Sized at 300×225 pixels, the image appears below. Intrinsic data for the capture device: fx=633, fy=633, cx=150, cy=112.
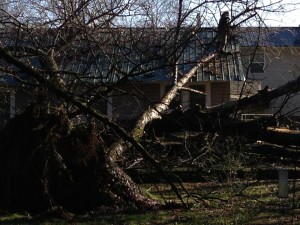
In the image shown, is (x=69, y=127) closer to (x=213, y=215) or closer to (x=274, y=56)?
(x=213, y=215)

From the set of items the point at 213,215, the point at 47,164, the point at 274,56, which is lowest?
the point at 213,215

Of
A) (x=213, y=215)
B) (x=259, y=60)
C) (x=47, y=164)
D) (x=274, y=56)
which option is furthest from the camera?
(x=259, y=60)

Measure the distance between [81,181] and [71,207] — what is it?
1.39ft

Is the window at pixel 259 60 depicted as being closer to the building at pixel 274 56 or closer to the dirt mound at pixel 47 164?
the building at pixel 274 56

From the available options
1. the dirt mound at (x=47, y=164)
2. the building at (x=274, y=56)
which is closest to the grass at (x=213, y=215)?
the dirt mound at (x=47, y=164)

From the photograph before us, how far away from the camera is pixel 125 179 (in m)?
9.95

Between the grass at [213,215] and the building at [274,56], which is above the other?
the building at [274,56]

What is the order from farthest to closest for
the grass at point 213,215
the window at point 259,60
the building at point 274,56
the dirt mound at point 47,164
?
the window at point 259,60 < the building at point 274,56 < the dirt mound at point 47,164 < the grass at point 213,215

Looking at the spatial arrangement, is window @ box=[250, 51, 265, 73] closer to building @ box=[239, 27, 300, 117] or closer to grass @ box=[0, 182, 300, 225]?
building @ box=[239, 27, 300, 117]

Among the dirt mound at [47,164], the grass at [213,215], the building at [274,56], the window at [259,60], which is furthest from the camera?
the window at [259,60]

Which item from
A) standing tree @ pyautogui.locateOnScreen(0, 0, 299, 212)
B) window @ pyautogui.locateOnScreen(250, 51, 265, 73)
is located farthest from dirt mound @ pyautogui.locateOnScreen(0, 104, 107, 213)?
window @ pyautogui.locateOnScreen(250, 51, 265, 73)

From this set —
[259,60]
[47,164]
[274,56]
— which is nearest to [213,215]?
[47,164]

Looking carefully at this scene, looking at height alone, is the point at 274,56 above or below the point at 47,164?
above

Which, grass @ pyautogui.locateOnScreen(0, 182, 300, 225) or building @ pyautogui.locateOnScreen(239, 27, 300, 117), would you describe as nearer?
grass @ pyautogui.locateOnScreen(0, 182, 300, 225)
